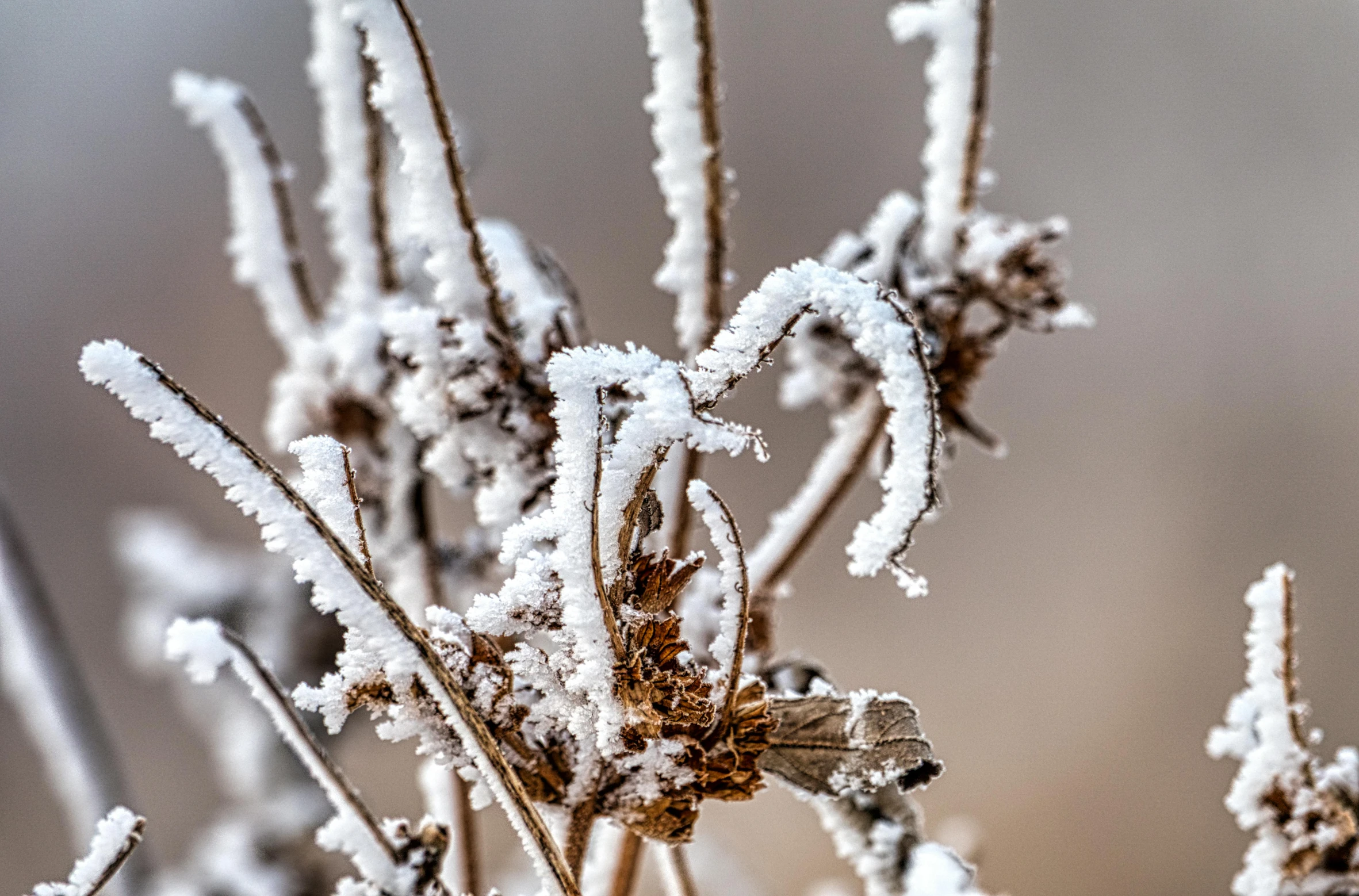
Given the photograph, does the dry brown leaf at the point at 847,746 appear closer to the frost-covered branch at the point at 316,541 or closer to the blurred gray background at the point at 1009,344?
the frost-covered branch at the point at 316,541

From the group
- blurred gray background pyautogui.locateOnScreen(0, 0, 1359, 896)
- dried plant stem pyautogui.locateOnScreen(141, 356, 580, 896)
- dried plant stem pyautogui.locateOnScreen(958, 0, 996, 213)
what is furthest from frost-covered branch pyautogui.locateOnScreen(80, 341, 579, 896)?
blurred gray background pyautogui.locateOnScreen(0, 0, 1359, 896)

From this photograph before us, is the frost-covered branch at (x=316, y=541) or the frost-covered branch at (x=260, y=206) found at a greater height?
the frost-covered branch at (x=260, y=206)

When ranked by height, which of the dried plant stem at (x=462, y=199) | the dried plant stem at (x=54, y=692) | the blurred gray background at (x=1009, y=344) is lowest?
the dried plant stem at (x=54, y=692)

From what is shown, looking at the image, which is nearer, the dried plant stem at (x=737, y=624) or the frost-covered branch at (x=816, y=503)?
the dried plant stem at (x=737, y=624)

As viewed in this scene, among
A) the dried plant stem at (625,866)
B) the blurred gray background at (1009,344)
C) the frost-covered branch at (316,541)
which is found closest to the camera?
the frost-covered branch at (316,541)

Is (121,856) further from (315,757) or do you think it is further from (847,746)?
(847,746)

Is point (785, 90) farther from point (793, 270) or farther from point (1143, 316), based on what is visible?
point (793, 270)

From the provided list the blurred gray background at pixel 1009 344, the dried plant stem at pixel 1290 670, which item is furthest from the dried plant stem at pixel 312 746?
the blurred gray background at pixel 1009 344
